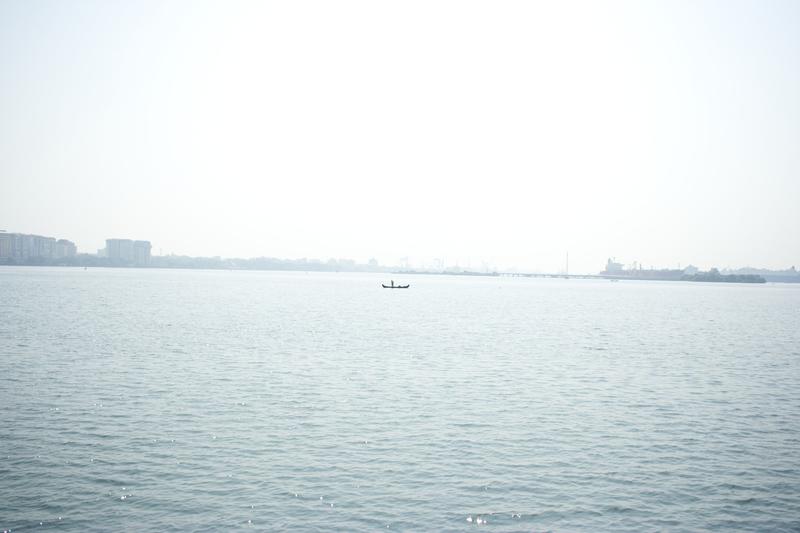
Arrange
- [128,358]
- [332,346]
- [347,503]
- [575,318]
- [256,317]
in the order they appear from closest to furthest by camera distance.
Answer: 1. [347,503]
2. [128,358]
3. [332,346]
4. [256,317]
5. [575,318]

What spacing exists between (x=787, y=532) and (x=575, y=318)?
85.5 m

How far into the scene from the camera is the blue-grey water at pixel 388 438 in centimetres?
1975

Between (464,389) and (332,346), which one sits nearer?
(464,389)

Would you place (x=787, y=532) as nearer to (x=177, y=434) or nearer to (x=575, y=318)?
(x=177, y=434)

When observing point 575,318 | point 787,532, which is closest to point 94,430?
point 787,532

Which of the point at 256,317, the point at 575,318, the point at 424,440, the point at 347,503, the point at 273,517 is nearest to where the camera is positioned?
the point at 273,517

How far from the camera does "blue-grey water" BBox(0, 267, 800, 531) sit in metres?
19.8

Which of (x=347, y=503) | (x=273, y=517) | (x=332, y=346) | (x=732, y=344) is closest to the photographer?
(x=273, y=517)

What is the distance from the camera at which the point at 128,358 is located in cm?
4675

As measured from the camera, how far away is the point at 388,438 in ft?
90.2

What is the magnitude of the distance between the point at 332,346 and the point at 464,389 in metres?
21.6

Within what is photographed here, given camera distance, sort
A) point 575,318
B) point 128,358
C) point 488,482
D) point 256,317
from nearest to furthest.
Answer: point 488,482
point 128,358
point 256,317
point 575,318

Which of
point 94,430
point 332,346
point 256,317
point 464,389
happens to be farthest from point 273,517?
point 256,317

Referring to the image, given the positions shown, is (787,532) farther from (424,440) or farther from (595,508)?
(424,440)
